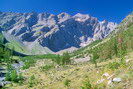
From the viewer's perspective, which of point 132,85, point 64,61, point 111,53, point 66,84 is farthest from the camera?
point 64,61

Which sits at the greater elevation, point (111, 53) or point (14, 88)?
point (111, 53)

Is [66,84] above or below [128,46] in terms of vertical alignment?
below

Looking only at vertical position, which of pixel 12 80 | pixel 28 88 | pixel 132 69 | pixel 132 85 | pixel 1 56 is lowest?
pixel 132 85

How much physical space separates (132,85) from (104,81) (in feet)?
26.9

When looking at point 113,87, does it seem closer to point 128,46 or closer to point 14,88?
point 14,88

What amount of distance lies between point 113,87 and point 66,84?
2710cm

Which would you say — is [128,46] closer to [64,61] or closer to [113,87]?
[64,61]

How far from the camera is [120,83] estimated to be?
28.8 metres

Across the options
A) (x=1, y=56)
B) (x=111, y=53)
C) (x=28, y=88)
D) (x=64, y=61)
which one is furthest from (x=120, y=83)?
(x=1, y=56)

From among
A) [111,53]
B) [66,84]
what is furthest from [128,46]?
[66,84]

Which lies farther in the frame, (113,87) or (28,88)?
(28,88)

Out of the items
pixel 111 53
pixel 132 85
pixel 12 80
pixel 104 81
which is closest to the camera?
pixel 132 85

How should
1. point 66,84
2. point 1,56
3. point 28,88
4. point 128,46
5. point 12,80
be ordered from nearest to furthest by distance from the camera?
point 66,84 → point 28,88 → point 12,80 → point 128,46 → point 1,56

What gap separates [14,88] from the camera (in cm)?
7869
